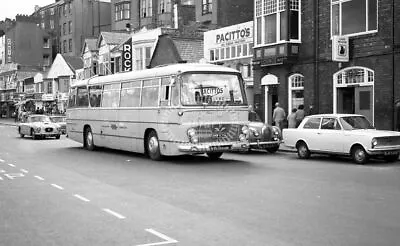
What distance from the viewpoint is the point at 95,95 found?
2262 centimetres

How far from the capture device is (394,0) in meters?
21.9

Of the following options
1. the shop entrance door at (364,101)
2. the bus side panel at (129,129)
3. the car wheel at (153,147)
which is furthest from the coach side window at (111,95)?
the shop entrance door at (364,101)

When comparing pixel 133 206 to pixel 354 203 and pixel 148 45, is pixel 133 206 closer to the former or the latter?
pixel 354 203

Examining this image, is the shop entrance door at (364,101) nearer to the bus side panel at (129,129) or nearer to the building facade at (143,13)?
the bus side panel at (129,129)

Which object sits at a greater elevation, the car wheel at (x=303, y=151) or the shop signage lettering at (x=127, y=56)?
the shop signage lettering at (x=127, y=56)

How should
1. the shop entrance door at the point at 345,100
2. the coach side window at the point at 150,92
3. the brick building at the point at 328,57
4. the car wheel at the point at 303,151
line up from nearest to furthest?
the coach side window at the point at 150,92 < the car wheel at the point at 303,151 < the brick building at the point at 328,57 < the shop entrance door at the point at 345,100

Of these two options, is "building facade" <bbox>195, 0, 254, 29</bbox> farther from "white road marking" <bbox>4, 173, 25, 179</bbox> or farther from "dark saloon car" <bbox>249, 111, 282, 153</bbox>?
"white road marking" <bbox>4, 173, 25, 179</bbox>

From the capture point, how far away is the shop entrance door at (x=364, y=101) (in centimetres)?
2316

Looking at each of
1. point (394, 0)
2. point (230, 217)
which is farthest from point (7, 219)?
point (394, 0)

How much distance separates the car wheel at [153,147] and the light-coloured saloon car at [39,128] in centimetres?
1531

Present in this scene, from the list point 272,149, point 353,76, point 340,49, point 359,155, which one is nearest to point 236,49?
point 340,49

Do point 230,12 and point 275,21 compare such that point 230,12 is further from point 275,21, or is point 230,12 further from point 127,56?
point 275,21

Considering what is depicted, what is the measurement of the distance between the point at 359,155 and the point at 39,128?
21041 millimetres

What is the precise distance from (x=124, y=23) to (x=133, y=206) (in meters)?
64.8
